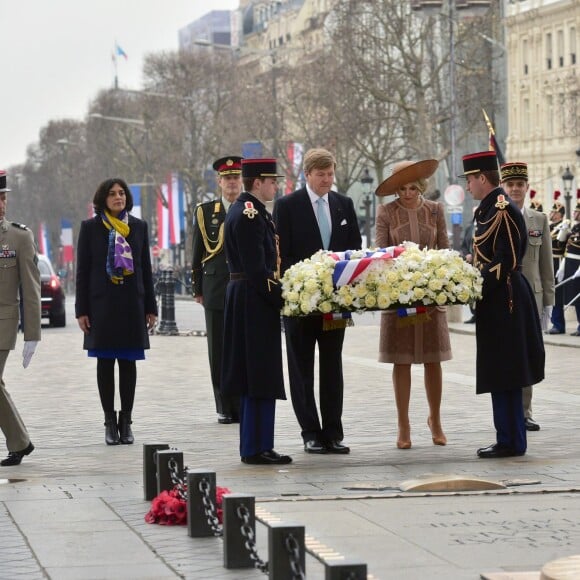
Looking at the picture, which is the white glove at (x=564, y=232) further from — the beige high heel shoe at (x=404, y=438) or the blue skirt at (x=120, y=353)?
the beige high heel shoe at (x=404, y=438)

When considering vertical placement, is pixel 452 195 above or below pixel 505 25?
below

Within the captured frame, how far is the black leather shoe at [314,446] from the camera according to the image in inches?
495

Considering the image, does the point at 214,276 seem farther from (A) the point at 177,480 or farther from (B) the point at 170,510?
(B) the point at 170,510

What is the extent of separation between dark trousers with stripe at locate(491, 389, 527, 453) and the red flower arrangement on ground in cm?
320

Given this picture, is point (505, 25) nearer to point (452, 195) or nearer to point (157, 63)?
point (157, 63)

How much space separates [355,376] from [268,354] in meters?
8.52

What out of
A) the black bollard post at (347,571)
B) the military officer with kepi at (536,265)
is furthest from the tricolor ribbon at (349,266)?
the black bollard post at (347,571)

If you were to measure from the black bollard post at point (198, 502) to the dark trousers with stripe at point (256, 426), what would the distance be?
3.10 meters

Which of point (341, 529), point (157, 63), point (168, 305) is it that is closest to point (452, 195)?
point (168, 305)

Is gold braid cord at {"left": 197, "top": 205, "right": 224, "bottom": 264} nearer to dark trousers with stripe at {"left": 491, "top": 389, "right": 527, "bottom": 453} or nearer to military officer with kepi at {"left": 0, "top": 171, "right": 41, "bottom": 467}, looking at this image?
military officer with kepi at {"left": 0, "top": 171, "right": 41, "bottom": 467}

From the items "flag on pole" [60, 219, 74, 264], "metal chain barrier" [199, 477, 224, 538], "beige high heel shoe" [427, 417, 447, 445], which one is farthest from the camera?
"flag on pole" [60, 219, 74, 264]

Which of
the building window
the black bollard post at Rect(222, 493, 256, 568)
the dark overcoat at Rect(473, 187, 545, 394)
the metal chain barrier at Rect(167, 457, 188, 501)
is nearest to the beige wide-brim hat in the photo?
the dark overcoat at Rect(473, 187, 545, 394)

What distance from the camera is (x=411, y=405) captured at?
53.7 feet

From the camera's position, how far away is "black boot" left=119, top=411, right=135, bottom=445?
13578mm
